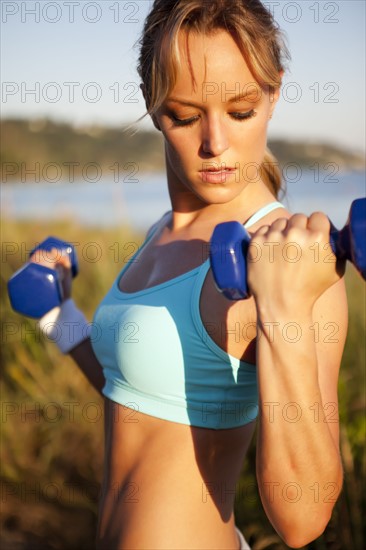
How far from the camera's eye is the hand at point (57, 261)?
2359 millimetres

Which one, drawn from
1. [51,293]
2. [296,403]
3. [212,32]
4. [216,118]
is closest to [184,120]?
[216,118]

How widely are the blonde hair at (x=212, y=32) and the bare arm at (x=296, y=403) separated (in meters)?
0.53

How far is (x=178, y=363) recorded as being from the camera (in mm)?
1654

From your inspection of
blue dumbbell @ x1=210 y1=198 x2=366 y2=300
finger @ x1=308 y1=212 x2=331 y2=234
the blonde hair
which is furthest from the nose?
finger @ x1=308 y1=212 x2=331 y2=234

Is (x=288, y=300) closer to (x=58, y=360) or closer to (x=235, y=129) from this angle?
(x=235, y=129)

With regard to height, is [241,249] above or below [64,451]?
above

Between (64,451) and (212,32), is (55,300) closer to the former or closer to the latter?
(212,32)

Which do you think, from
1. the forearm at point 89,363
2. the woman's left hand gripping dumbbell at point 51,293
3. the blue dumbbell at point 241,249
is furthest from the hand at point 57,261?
the blue dumbbell at point 241,249

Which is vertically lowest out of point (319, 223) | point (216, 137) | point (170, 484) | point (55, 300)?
point (170, 484)

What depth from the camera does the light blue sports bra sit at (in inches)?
64.2

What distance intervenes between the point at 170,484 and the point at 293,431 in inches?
18.2

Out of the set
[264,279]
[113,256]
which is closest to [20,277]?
[264,279]

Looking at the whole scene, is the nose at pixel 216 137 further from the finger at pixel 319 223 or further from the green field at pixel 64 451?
the green field at pixel 64 451

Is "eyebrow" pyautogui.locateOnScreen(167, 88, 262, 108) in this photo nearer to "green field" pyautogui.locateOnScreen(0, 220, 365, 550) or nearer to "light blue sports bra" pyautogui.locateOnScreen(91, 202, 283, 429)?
"light blue sports bra" pyautogui.locateOnScreen(91, 202, 283, 429)
